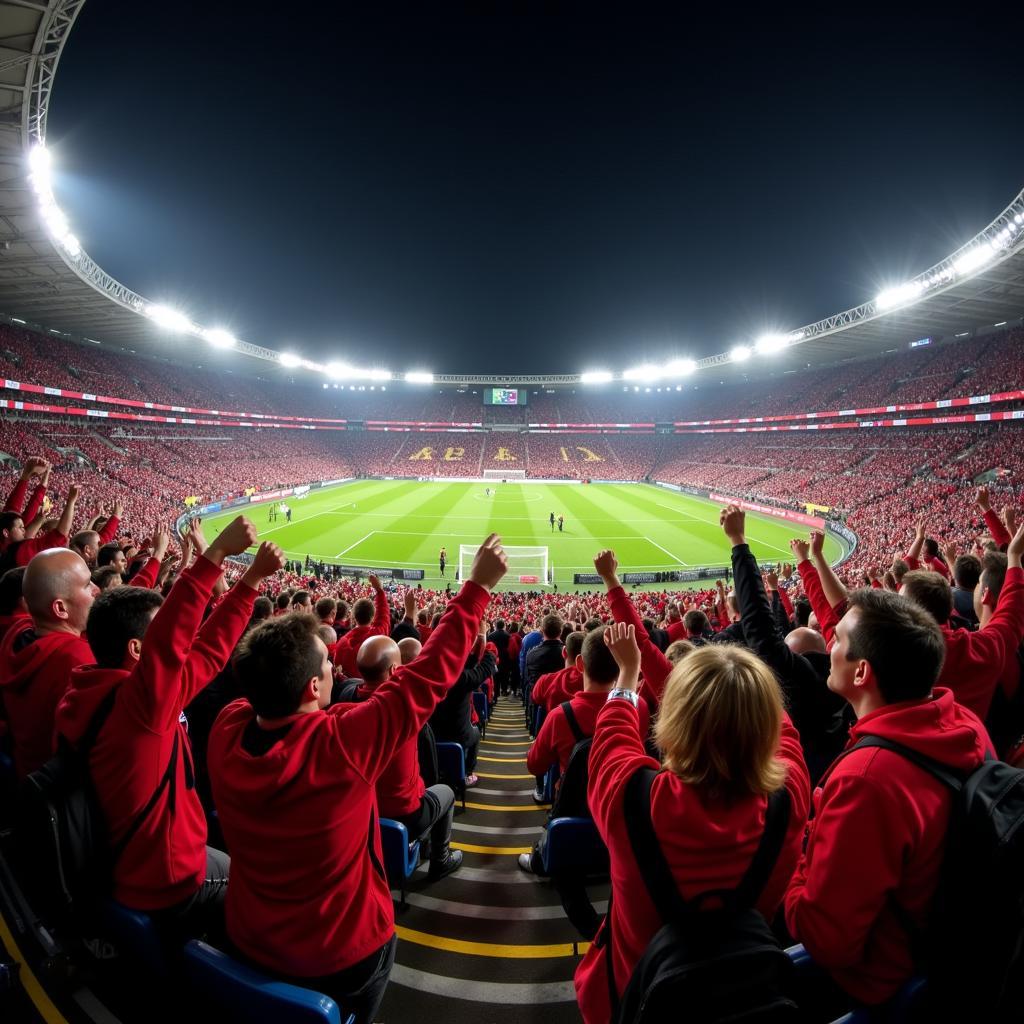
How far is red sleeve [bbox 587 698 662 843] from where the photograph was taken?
186 centimetres

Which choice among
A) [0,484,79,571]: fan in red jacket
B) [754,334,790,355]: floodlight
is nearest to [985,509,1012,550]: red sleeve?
[0,484,79,571]: fan in red jacket

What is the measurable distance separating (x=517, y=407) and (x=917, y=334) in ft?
222

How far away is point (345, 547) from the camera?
3262cm

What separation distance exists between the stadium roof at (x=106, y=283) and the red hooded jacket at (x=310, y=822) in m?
20.3

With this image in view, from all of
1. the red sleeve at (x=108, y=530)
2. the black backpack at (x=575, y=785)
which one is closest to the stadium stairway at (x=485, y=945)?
the black backpack at (x=575, y=785)

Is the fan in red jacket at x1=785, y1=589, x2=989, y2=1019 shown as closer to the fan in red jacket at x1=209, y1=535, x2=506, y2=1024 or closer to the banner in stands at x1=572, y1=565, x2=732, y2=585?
the fan in red jacket at x1=209, y1=535, x2=506, y2=1024

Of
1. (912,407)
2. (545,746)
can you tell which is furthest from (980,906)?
(912,407)

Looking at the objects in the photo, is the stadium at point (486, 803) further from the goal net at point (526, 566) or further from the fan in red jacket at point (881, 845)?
the goal net at point (526, 566)

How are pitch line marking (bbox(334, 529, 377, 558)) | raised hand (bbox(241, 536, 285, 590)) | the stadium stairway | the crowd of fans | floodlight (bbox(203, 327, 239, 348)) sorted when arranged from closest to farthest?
1. the crowd of fans
2. raised hand (bbox(241, 536, 285, 590))
3. the stadium stairway
4. pitch line marking (bbox(334, 529, 377, 558))
5. floodlight (bbox(203, 327, 239, 348))

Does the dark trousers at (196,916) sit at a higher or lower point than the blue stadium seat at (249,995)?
lower

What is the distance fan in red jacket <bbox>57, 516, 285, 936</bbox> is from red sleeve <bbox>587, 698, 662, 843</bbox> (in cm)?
185

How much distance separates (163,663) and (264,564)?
0.77 m

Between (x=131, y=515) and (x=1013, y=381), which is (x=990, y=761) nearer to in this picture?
(x=131, y=515)

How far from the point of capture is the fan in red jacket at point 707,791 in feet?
5.35
